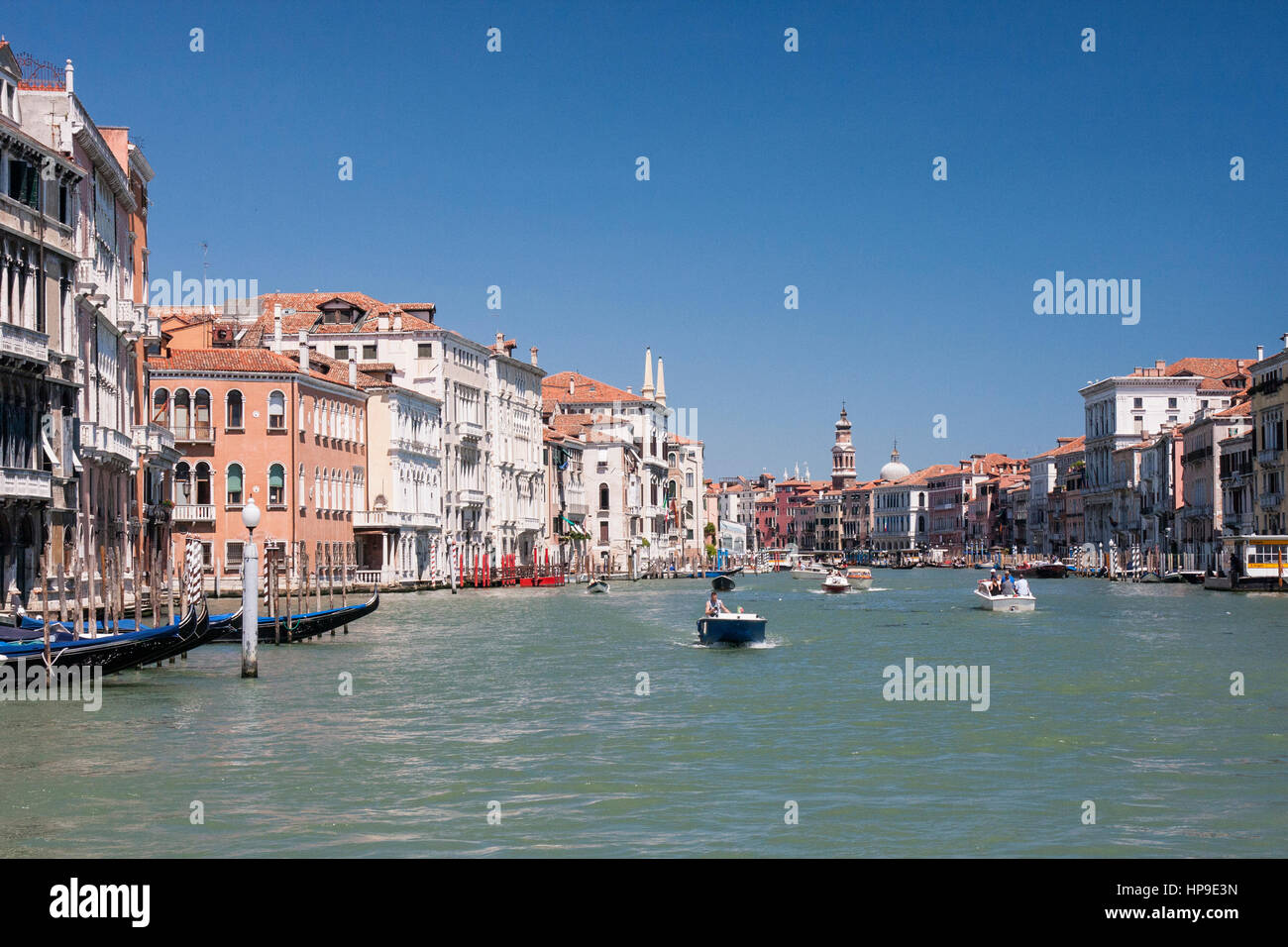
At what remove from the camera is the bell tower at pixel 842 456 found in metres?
198

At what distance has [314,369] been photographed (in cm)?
5088

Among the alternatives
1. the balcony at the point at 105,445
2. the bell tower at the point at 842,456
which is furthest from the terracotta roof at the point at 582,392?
the bell tower at the point at 842,456

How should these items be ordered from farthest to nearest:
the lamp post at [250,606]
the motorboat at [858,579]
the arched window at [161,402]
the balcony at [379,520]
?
the motorboat at [858,579] → the balcony at [379,520] → the arched window at [161,402] → the lamp post at [250,606]

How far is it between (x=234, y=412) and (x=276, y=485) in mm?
2410

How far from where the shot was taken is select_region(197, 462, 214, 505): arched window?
45.7 m

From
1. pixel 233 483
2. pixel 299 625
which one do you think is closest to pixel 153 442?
pixel 299 625

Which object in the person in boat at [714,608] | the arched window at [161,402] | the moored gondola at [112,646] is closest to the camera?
the moored gondola at [112,646]

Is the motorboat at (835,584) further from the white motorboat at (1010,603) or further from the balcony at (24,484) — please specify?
the balcony at (24,484)

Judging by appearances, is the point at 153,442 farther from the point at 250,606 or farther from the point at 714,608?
the point at 250,606

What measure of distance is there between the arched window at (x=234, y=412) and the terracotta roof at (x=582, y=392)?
52.8 metres

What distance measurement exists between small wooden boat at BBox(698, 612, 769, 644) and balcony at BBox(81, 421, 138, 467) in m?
11.2

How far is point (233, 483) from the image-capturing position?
46156 millimetres
